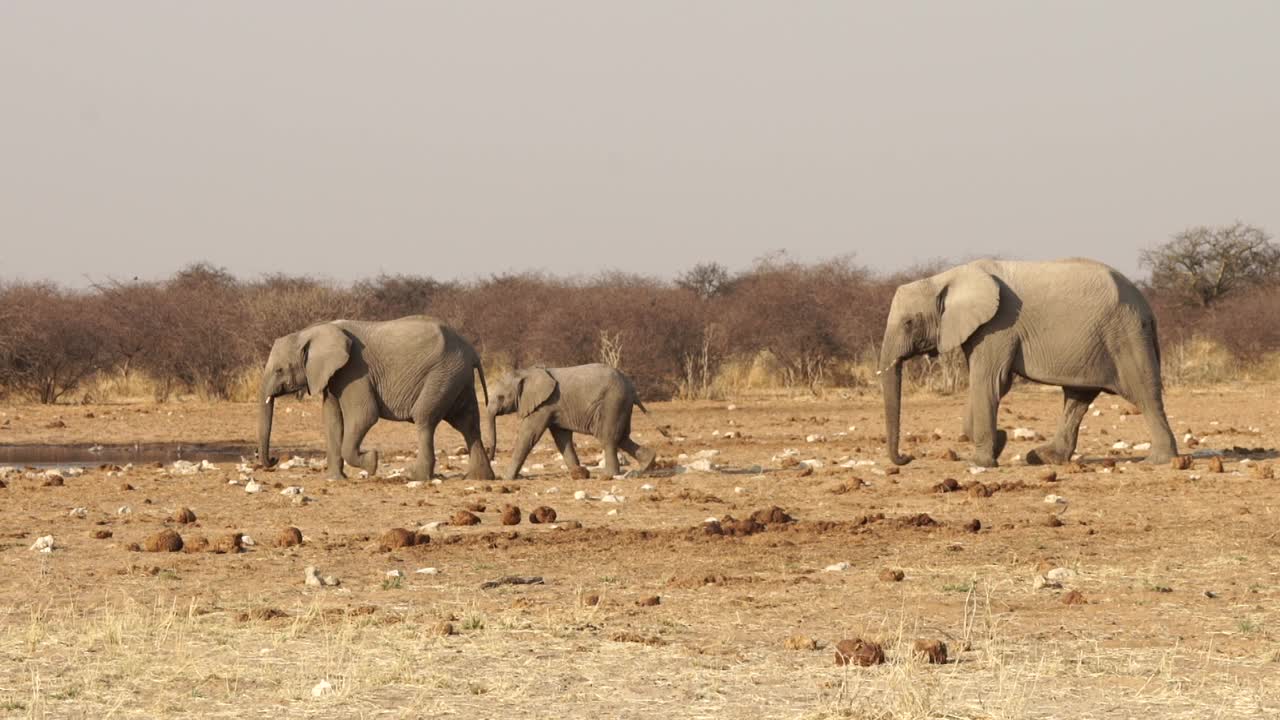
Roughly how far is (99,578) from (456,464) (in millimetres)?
10367

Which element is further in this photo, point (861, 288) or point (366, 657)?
point (861, 288)

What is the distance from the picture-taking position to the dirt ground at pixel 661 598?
7457 millimetres

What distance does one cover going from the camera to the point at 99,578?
10.8 m

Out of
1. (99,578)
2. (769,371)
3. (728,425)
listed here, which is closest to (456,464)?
(728,425)

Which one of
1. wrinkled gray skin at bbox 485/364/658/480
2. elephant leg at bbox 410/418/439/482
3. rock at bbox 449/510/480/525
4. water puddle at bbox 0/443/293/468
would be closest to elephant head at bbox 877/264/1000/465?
wrinkled gray skin at bbox 485/364/658/480

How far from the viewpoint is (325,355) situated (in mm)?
17969

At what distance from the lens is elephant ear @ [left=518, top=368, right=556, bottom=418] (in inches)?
715

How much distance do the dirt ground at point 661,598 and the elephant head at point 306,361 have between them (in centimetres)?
100

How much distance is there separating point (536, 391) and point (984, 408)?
4.71 m

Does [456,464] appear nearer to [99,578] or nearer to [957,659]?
[99,578]

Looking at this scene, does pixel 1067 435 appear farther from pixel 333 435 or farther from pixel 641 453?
pixel 333 435

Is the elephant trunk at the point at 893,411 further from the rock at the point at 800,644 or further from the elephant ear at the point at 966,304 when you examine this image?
the rock at the point at 800,644

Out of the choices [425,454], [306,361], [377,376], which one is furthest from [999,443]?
[306,361]

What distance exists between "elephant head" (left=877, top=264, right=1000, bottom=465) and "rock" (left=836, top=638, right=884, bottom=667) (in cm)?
1024
